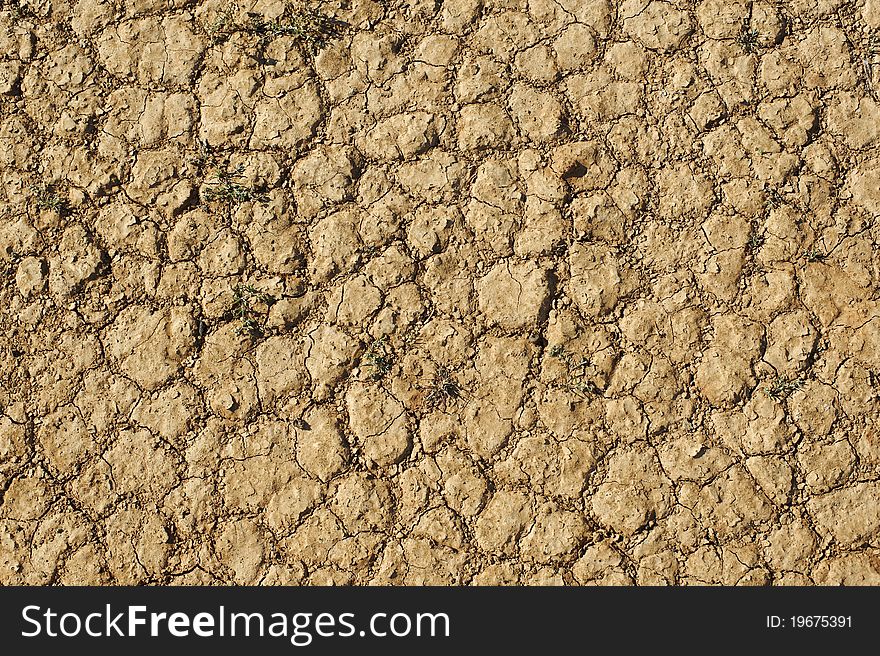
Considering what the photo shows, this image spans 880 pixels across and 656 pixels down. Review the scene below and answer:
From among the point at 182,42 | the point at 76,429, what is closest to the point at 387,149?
the point at 182,42

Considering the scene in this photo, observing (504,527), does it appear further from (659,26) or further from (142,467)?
(659,26)

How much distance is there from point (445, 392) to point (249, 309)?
72cm

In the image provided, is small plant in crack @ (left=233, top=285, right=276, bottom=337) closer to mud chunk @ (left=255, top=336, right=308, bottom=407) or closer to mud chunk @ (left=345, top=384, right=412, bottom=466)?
mud chunk @ (left=255, top=336, right=308, bottom=407)

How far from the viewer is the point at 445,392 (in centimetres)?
299

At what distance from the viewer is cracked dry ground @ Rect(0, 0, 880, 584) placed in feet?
9.61

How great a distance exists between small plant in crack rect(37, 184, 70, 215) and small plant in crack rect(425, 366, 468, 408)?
1.41 m

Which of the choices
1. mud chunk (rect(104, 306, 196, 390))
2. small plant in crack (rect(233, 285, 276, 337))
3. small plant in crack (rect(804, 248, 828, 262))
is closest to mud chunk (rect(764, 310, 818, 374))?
small plant in crack (rect(804, 248, 828, 262))

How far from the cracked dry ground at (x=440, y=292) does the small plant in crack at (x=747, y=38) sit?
1 centimetres

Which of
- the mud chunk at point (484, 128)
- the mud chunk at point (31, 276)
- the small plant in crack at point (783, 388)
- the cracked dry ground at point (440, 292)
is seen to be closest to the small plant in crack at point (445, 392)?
the cracked dry ground at point (440, 292)

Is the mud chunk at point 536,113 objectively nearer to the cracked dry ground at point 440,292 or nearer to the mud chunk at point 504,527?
the cracked dry ground at point 440,292

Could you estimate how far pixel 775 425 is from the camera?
2.95 m

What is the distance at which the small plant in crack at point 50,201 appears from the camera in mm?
3091

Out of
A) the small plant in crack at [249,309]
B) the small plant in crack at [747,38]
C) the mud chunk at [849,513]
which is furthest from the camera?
the small plant in crack at [747,38]

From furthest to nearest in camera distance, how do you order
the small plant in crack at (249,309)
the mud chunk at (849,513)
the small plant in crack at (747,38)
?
1. the small plant in crack at (747,38)
2. the small plant in crack at (249,309)
3. the mud chunk at (849,513)
